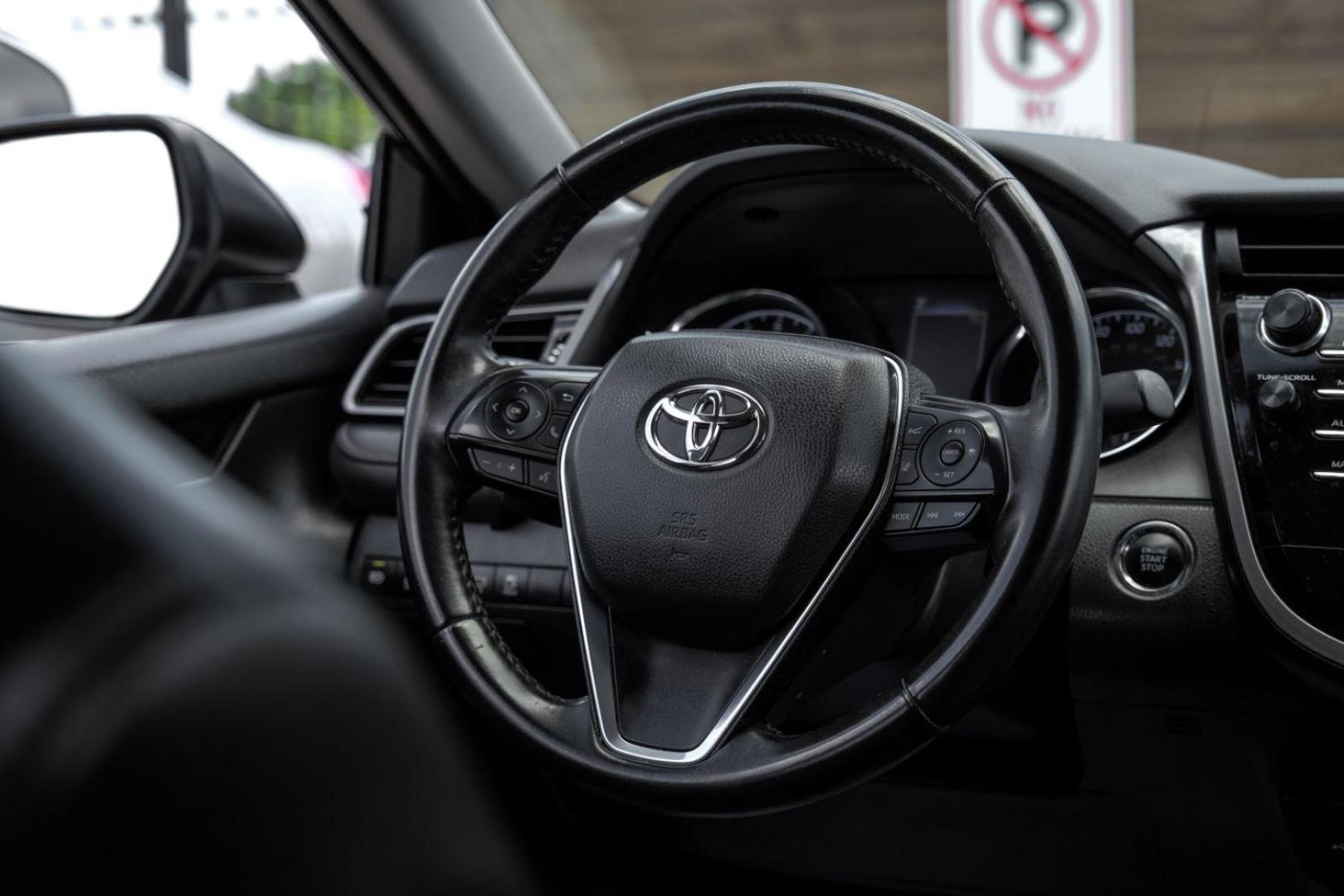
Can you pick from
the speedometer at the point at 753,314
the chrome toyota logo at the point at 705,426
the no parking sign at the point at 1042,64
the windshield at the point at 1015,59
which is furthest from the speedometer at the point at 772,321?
the no parking sign at the point at 1042,64

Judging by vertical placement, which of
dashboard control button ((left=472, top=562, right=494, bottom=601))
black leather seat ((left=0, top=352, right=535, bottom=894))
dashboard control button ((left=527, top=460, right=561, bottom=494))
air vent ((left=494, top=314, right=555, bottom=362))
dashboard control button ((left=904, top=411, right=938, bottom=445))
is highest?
black leather seat ((left=0, top=352, right=535, bottom=894))

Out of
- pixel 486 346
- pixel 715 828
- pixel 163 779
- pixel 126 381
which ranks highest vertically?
pixel 163 779

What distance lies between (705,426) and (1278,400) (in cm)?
55

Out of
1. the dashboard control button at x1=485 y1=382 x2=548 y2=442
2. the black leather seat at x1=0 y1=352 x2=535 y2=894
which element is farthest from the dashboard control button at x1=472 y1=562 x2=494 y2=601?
the black leather seat at x1=0 y1=352 x2=535 y2=894

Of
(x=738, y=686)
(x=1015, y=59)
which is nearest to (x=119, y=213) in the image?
(x=738, y=686)

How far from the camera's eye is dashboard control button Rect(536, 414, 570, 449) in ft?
4.05

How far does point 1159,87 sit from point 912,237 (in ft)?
4.69

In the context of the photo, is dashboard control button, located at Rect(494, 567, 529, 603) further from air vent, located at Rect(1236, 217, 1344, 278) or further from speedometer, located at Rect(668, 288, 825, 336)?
air vent, located at Rect(1236, 217, 1344, 278)

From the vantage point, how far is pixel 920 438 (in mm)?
1089

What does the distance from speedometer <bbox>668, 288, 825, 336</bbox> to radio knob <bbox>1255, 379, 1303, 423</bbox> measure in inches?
22.0

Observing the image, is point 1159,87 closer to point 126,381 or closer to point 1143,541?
point 1143,541

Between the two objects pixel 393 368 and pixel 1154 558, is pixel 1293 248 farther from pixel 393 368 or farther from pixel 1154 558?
pixel 393 368

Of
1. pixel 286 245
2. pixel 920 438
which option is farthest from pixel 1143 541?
pixel 286 245

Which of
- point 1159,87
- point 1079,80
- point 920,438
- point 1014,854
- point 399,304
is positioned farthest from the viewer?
point 1079,80
